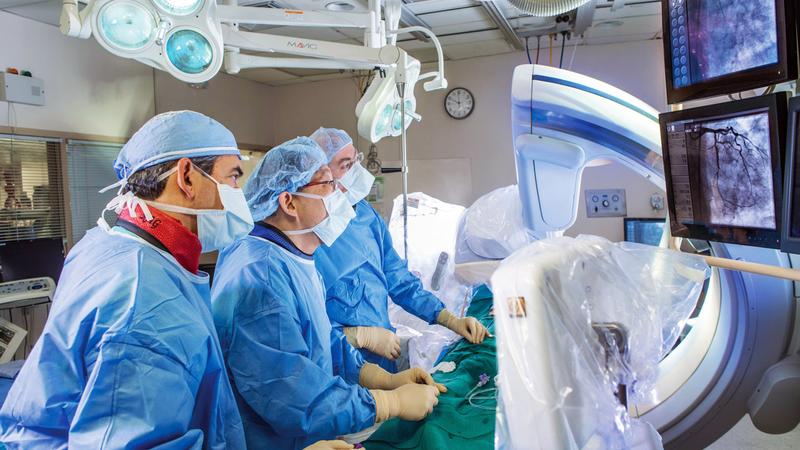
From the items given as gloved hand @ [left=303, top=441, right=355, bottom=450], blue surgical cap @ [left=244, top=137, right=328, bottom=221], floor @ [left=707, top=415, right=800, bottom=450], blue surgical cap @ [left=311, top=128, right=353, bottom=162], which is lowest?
floor @ [left=707, top=415, right=800, bottom=450]

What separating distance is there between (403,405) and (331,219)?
0.63 m

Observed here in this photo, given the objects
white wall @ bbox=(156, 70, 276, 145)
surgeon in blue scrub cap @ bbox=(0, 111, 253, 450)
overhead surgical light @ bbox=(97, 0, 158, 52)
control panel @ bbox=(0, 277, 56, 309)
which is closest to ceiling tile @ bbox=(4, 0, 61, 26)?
white wall @ bbox=(156, 70, 276, 145)

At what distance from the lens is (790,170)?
1.07 m

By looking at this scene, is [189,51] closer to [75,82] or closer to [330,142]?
[330,142]

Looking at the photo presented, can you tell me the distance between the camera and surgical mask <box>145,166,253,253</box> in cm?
134

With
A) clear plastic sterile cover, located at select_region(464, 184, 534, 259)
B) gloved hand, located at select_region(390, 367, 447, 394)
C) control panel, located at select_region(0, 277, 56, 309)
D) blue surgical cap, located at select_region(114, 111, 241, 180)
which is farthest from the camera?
control panel, located at select_region(0, 277, 56, 309)

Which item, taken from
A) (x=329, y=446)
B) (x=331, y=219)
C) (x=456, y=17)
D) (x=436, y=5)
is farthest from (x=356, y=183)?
(x=456, y=17)

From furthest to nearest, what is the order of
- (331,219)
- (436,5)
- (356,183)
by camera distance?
(436,5) < (356,183) < (331,219)

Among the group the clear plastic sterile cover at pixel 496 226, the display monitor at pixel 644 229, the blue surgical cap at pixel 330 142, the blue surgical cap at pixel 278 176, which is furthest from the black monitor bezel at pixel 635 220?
the blue surgical cap at pixel 278 176

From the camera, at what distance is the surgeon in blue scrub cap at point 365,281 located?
223 cm

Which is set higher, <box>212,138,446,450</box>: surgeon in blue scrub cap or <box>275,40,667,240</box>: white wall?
<box>275,40,667,240</box>: white wall

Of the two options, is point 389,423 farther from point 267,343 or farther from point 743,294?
point 743,294

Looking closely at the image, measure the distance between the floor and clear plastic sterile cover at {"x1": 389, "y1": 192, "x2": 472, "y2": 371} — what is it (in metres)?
1.38

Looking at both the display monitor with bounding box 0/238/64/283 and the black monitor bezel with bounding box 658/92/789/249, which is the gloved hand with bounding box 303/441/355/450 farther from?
the display monitor with bounding box 0/238/64/283
